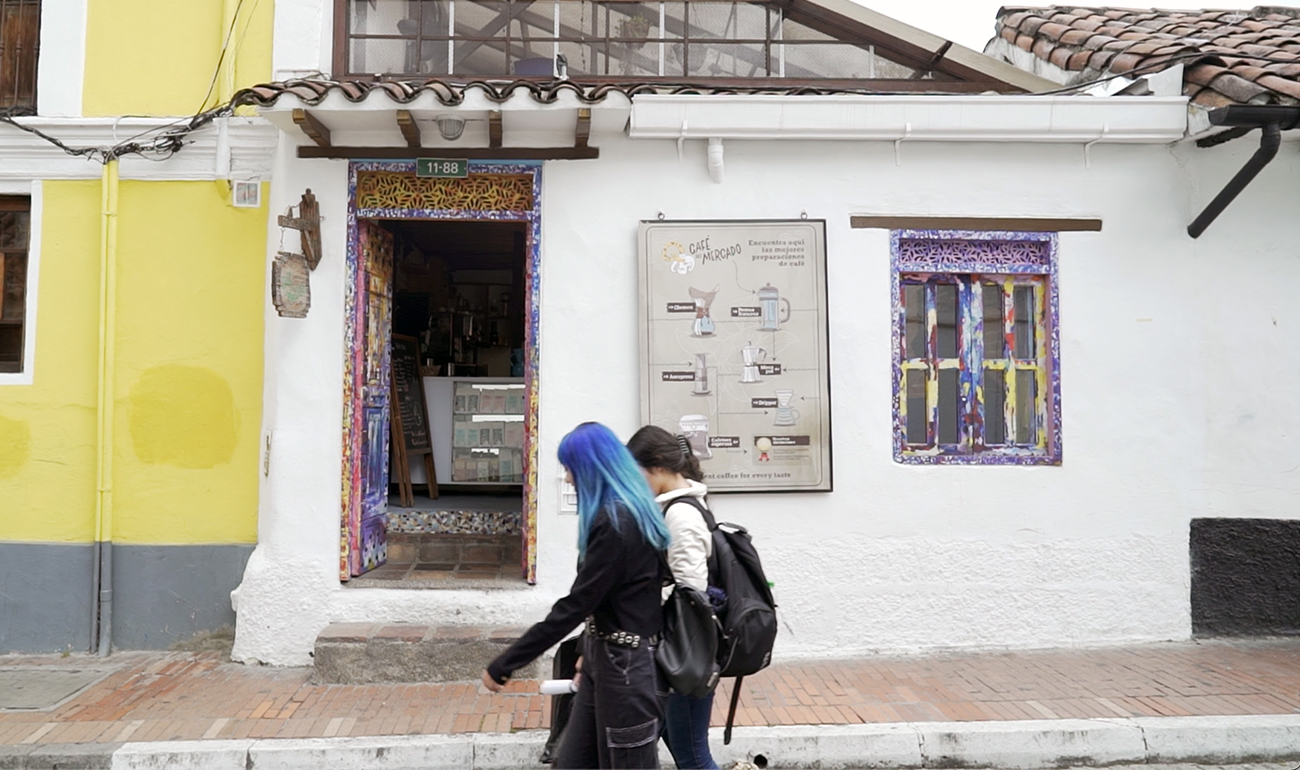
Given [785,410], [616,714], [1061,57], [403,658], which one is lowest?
[403,658]

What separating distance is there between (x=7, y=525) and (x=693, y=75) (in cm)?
619

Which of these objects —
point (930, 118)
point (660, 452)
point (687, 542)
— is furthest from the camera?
point (930, 118)

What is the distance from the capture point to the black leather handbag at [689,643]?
329 cm

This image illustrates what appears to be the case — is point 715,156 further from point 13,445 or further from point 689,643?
point 13,445

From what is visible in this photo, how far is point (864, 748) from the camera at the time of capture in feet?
16.2

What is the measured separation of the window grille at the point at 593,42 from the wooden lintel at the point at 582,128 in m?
1.07

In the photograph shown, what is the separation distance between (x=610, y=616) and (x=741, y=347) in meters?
3.47

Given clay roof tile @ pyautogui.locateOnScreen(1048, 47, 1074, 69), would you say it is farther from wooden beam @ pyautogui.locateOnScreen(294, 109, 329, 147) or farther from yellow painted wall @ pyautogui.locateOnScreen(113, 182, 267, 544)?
yellow painted wall @ pyautogui.locateOnScreen(113, 182, 267, 544)

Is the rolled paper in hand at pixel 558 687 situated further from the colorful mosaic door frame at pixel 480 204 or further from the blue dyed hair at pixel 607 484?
the colorful mosaic door frame at pixel 480 204

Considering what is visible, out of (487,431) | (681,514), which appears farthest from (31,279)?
(681,514)

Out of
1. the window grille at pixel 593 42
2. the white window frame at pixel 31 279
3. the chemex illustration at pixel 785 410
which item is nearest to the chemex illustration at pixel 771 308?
the chemex illustration at pixel 785 410

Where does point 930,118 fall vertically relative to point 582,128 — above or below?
above

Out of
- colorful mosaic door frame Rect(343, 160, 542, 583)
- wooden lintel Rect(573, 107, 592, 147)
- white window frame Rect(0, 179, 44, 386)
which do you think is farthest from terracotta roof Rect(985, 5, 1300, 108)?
white window frame Rect(0, 179, 44, 386)

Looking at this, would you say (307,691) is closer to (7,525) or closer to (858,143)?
(7,525)
